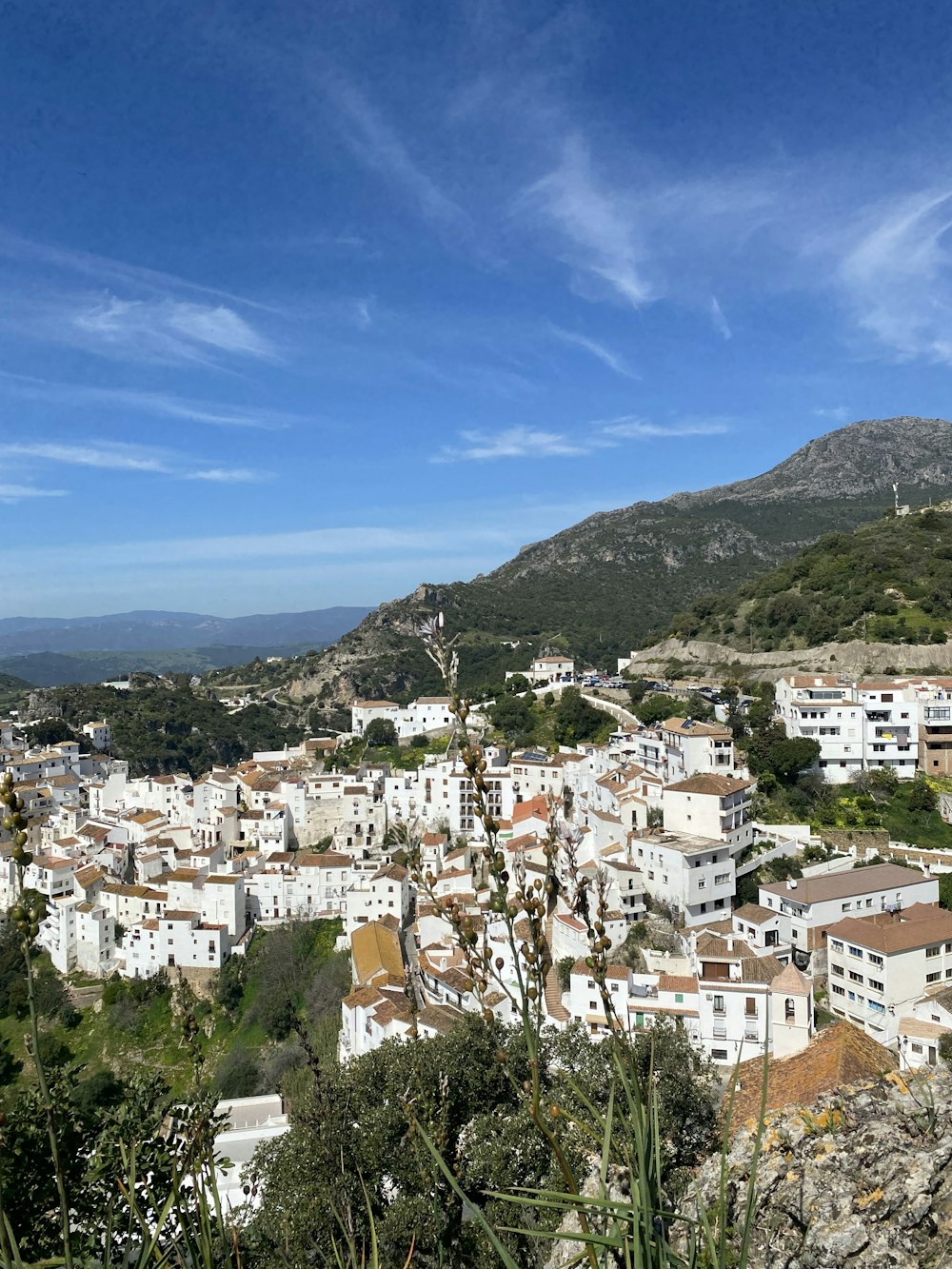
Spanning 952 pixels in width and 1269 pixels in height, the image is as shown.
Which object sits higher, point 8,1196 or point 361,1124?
point 8,1196

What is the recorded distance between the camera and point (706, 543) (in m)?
106

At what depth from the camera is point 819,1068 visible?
1191cm

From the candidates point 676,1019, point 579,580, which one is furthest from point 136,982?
point 579,580

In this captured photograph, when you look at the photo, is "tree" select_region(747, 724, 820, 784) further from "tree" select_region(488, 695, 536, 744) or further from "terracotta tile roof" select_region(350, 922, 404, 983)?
"terracotta tile roof" select_region(350, 922, 404, 983)

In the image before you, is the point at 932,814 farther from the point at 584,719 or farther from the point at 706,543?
the point at 706,543

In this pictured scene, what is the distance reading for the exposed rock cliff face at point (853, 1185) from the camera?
11.1 feet

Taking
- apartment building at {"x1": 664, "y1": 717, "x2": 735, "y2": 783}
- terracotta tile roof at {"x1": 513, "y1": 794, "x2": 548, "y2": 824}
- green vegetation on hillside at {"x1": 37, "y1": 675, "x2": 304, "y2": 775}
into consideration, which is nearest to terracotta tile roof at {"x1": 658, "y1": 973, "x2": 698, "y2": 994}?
apartment building at {"x1": 664, "y1": 717, "x2": 735, "y2": 783}

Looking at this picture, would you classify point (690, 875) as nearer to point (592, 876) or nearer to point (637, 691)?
point (592, 876)

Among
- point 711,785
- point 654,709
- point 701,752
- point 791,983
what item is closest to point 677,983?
point 791,983

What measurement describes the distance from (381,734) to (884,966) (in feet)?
119

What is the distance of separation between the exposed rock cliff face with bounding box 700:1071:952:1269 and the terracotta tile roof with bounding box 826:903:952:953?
1417 centimetres

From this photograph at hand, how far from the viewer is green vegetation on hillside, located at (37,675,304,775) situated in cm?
6078

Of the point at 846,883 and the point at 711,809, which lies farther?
the point at 711,809

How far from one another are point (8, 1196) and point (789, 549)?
101m
